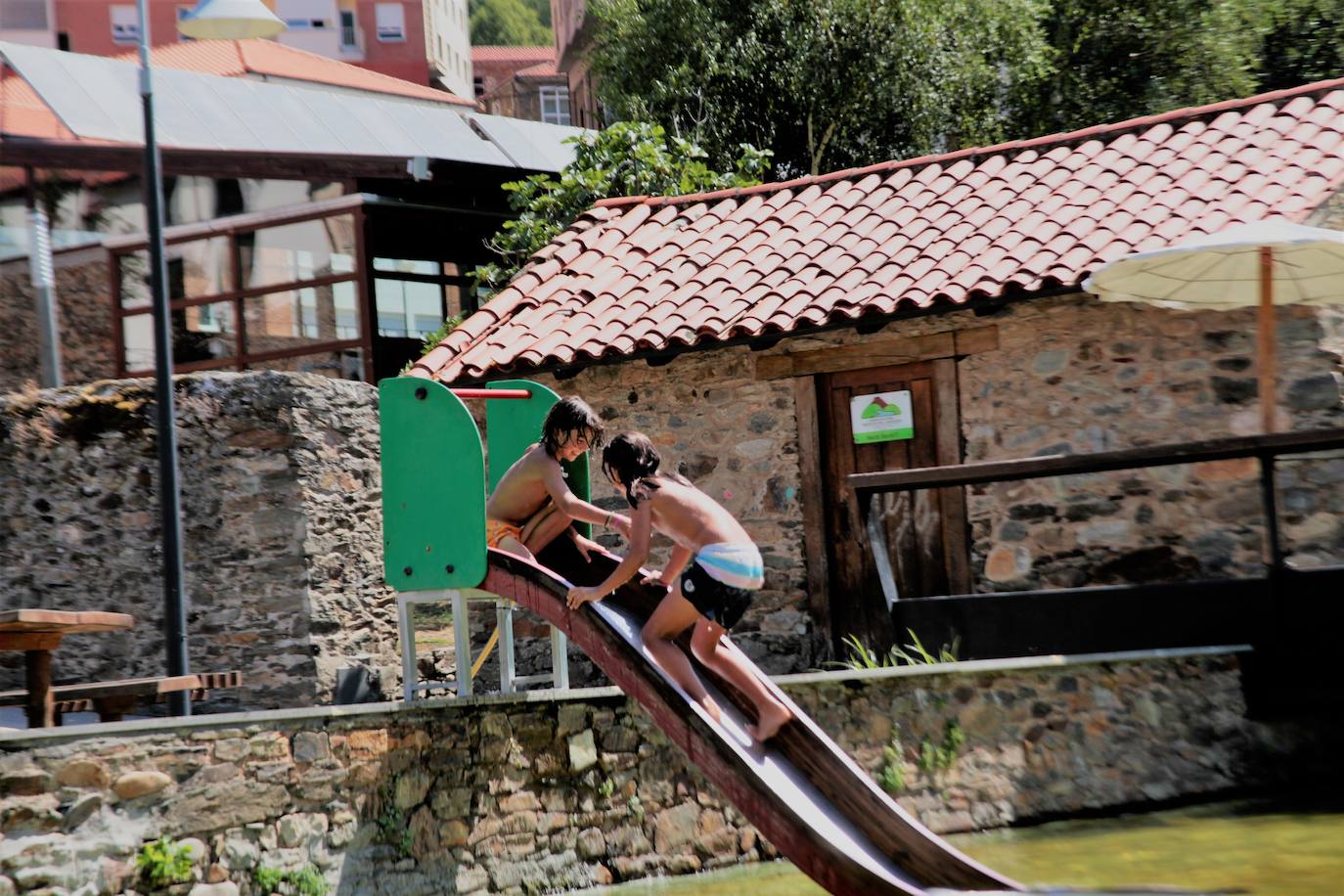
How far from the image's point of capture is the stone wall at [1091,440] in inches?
363

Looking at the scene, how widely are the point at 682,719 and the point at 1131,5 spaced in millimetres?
17372

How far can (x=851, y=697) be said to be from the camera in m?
7.62

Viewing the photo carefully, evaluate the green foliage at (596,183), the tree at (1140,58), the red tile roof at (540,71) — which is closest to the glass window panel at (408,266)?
the green foliage at (596,183)

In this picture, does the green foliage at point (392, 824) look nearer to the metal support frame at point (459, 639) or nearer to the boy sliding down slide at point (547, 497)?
the metal support frame at point (459, 639)

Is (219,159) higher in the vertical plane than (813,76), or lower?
lower

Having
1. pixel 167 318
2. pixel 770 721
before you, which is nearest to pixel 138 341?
pixel 167 318

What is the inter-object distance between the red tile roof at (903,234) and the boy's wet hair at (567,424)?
3.29 m

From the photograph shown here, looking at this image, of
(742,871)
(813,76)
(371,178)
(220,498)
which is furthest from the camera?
(813,76)

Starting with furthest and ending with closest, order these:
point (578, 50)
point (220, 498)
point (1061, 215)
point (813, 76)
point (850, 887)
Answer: point (578, 50)
point (813, 76)
point (220, 498)
point (1061, 215)
point (850, 887)

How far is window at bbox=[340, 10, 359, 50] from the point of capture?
45812 millimetres

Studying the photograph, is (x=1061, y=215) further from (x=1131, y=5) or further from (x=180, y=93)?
(x=1131, y=5)

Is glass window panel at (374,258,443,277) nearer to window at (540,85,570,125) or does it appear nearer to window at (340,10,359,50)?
window at (340,10,359,50)

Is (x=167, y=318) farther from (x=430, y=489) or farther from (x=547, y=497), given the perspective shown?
(x=547, y=497)

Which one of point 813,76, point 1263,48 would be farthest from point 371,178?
point 1263,48
